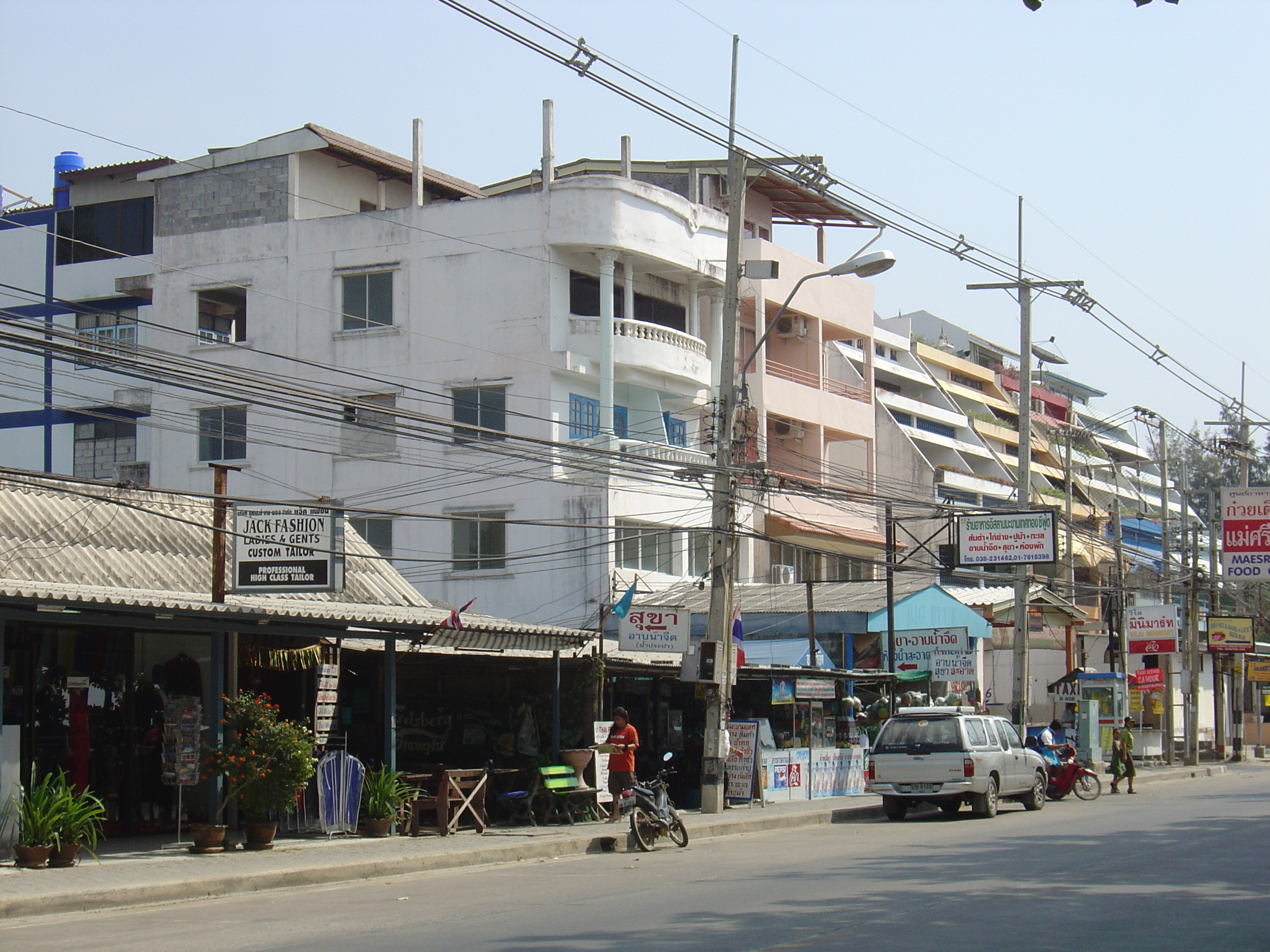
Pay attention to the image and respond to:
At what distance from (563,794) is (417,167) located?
22893 mm

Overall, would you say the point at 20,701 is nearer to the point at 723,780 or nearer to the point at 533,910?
the point at 533,910

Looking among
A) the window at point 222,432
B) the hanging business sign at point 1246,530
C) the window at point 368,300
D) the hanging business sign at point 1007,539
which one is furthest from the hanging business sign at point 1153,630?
the window at point 222,432

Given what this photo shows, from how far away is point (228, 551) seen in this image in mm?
22219

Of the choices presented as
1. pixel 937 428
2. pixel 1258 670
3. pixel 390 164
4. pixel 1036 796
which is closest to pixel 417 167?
pixel 390 164

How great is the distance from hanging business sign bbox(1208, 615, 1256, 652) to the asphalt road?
104ft

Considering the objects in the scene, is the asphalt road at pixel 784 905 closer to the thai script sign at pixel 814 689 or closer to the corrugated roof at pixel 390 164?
the thai script sign at pixel 814 689

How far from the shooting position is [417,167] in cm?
3938

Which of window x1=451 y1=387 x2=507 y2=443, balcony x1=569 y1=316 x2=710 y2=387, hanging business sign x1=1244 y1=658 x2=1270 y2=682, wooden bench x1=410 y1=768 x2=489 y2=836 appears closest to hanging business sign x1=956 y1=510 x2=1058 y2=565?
balcony x1=569 y1=316 x2=710 y2=387

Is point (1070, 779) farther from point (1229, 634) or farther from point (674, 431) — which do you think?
point (1229, 634)

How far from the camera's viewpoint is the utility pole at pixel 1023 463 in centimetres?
3256

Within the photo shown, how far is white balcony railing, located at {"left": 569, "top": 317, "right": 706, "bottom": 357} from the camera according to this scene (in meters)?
36.8

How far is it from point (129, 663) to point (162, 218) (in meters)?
24.9

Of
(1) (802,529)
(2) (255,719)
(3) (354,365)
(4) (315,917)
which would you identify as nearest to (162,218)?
(3) (354,365)

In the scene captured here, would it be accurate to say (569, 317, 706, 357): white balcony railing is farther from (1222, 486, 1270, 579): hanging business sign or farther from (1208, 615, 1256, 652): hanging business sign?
(1208, 615, 1256, 652): hanging business sign
